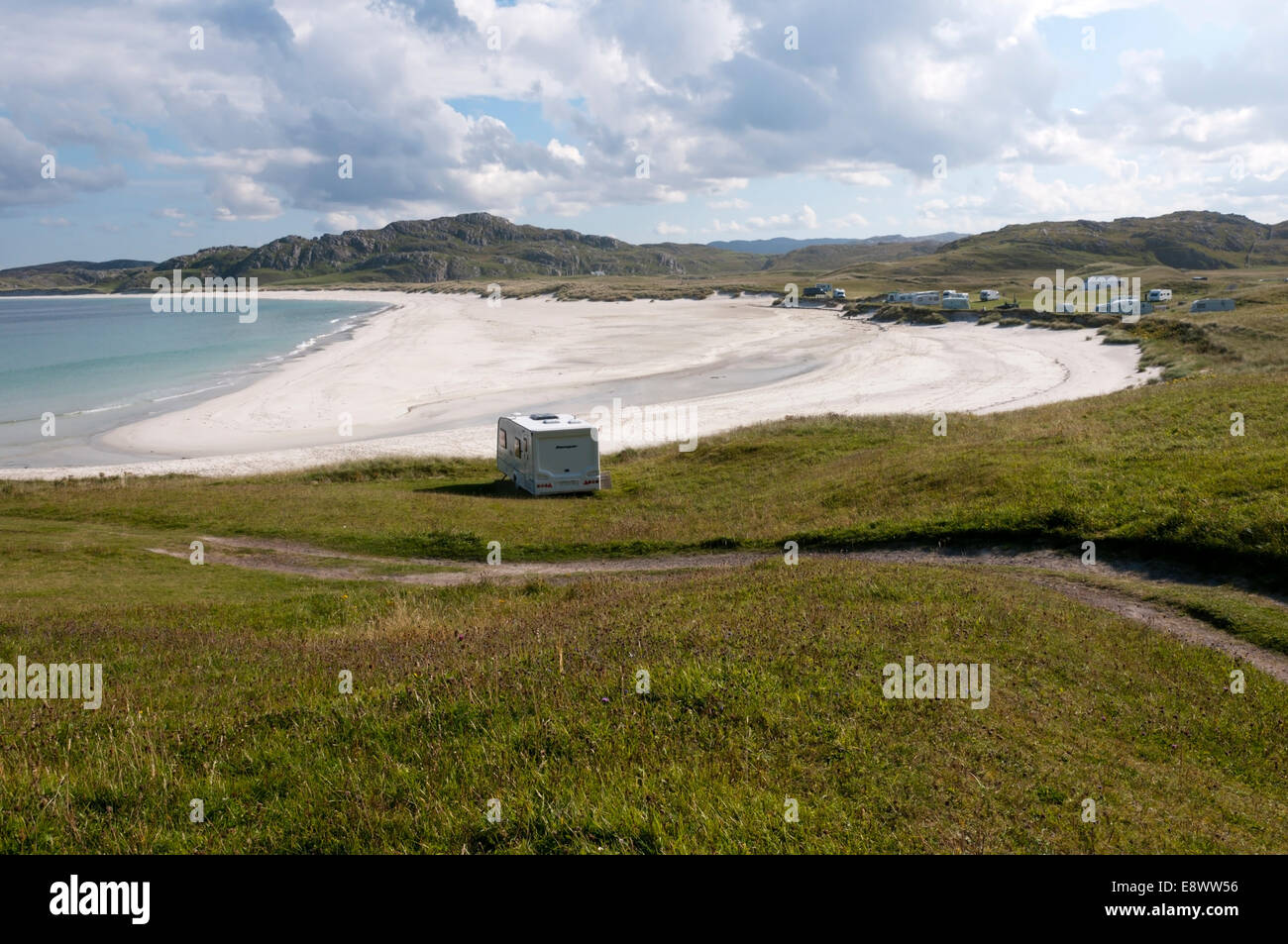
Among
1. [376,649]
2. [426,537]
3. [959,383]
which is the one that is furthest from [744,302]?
[376,649]

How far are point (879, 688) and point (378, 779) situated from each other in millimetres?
5134

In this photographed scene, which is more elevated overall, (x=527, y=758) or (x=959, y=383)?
(x=959, y=383)

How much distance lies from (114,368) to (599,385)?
54993mm

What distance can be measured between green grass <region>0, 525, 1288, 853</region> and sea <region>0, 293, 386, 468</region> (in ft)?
147

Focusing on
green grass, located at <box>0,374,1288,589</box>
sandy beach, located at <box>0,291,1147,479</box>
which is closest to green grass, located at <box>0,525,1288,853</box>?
green grass, located at <box>0,374,1288,589</box>

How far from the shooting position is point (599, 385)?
7075cm

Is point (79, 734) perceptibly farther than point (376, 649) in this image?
No

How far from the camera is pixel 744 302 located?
170 metres

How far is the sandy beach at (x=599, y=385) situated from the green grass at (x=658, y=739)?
32.5m

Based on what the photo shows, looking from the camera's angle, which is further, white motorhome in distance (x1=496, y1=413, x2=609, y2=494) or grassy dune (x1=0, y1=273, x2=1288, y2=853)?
white motorhome in distance (x1=496, y1=413, x2=609, y2=494)

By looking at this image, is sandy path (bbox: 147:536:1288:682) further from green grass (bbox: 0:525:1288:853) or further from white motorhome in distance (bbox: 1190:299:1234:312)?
white motorhome in distance (bbox: 1190:299:1234:312)

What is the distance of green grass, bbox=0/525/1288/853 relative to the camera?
5.86 meters

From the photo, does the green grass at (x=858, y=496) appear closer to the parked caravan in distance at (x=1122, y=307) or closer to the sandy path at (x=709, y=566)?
the sandy path at (x=709, y=566)
